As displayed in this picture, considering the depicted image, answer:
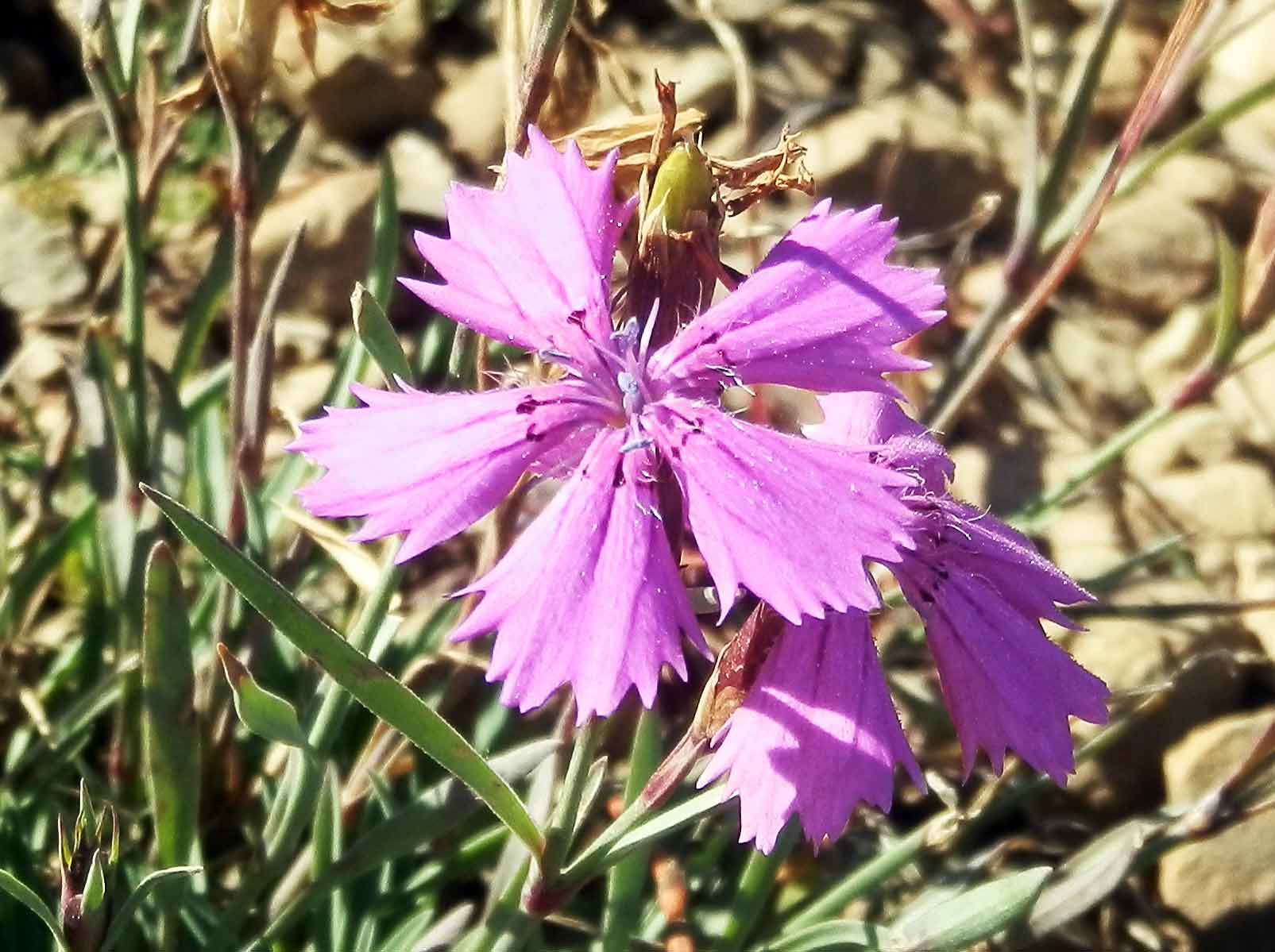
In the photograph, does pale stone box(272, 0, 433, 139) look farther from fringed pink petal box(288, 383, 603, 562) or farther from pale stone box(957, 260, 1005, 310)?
fringed pink petal box(288, 383, 603, 562)

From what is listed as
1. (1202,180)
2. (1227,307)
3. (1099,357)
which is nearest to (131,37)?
(1227,307)

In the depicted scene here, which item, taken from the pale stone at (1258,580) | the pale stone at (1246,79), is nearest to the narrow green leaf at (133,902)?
the pale stone at (1258,580)

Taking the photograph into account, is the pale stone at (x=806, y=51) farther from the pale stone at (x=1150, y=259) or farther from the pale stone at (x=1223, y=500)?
the pale stone at (x=1223, y=500)

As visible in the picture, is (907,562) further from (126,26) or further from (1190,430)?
(1190,430)

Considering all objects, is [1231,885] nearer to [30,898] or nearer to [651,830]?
[651,830]

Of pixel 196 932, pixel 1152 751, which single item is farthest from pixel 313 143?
pixel 1152 751

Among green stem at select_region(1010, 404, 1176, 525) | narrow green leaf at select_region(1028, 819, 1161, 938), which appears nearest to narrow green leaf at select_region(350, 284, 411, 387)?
narrow green leaf at select_region(1028, 819, 1161, 938)

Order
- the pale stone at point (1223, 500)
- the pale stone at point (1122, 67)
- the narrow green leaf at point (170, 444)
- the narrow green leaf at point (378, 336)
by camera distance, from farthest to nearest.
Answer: the pale stone at point (1122, 67)
the pale stone at point (1223, 500)
the narrow green leaf at point (170, 444)
the narrow green leaf at point (378, 336)
